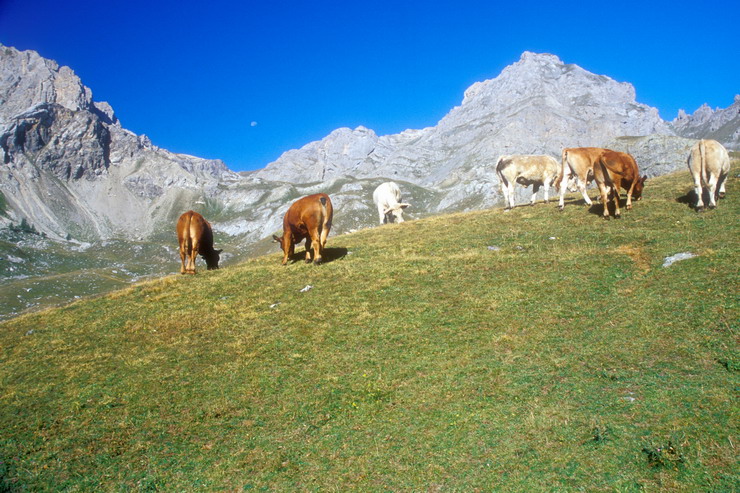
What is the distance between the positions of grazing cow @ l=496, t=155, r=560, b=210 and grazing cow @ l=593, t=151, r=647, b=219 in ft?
19.1

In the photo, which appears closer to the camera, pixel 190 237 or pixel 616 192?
pixel 616 192

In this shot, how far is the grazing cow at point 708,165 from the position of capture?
20.6 metres

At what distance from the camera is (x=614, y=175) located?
72.4 feet

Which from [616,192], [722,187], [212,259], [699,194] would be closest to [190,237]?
[212,259]

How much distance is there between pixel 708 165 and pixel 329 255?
17450mm

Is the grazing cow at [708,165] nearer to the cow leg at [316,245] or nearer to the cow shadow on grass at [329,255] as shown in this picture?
the cow shadow on grass at [329,255]

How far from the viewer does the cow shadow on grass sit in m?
21.5

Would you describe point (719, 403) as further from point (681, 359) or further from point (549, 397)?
point (549, 397)

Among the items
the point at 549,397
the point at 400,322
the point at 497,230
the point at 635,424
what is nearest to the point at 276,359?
the point at 400,322

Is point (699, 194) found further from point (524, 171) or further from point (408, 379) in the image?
point (408, 379)

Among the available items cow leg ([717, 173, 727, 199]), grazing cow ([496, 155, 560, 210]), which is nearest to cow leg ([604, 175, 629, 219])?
cow leg ([717, 173, 727, 199])

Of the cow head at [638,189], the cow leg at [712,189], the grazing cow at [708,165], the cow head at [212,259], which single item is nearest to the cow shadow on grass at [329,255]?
the cow head at [212,259]

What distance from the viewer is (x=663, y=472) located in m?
7.02

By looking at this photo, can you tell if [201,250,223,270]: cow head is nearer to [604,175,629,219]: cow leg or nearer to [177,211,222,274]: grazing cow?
[177,211,222,274]: grazing cow
